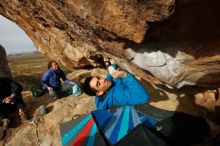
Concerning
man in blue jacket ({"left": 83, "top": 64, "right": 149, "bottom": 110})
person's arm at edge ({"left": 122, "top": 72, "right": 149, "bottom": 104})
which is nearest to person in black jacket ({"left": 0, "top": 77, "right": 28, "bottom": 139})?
man in blue jacket ({"left": 83, "top": 64, "right": 149, "bottom": 110})

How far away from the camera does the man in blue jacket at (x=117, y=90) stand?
577 cm

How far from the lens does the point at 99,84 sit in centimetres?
595

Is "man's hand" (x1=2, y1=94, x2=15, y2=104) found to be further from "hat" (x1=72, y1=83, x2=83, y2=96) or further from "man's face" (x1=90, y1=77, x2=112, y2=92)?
"man's face" (x1=90, y1=77, x2=112, y2=92)

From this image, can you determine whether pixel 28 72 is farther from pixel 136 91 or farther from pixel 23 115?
pixel 136 91

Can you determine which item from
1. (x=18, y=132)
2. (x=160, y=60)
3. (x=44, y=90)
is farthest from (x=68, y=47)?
(x=160, y=60)

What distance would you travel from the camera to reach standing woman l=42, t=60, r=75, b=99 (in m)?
10.4

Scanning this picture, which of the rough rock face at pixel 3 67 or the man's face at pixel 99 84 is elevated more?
the man's face at pixel 99 84

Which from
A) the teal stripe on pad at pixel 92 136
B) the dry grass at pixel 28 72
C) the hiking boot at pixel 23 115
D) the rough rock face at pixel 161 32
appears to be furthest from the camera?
the dry grass at pixel 28 72

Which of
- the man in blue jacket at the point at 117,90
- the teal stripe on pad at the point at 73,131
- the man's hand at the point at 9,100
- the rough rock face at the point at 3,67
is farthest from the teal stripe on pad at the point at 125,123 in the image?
the rough rock face at the point at 3,67

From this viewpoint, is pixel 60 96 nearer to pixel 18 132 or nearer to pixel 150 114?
pixel 18 132

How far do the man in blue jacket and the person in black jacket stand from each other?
4206mm

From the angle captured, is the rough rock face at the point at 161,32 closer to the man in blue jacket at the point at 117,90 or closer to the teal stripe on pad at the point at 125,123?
the man in blue jacket at the point at 117,90

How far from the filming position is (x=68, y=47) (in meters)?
11.5

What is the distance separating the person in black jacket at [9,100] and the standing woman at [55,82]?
1.35 m
